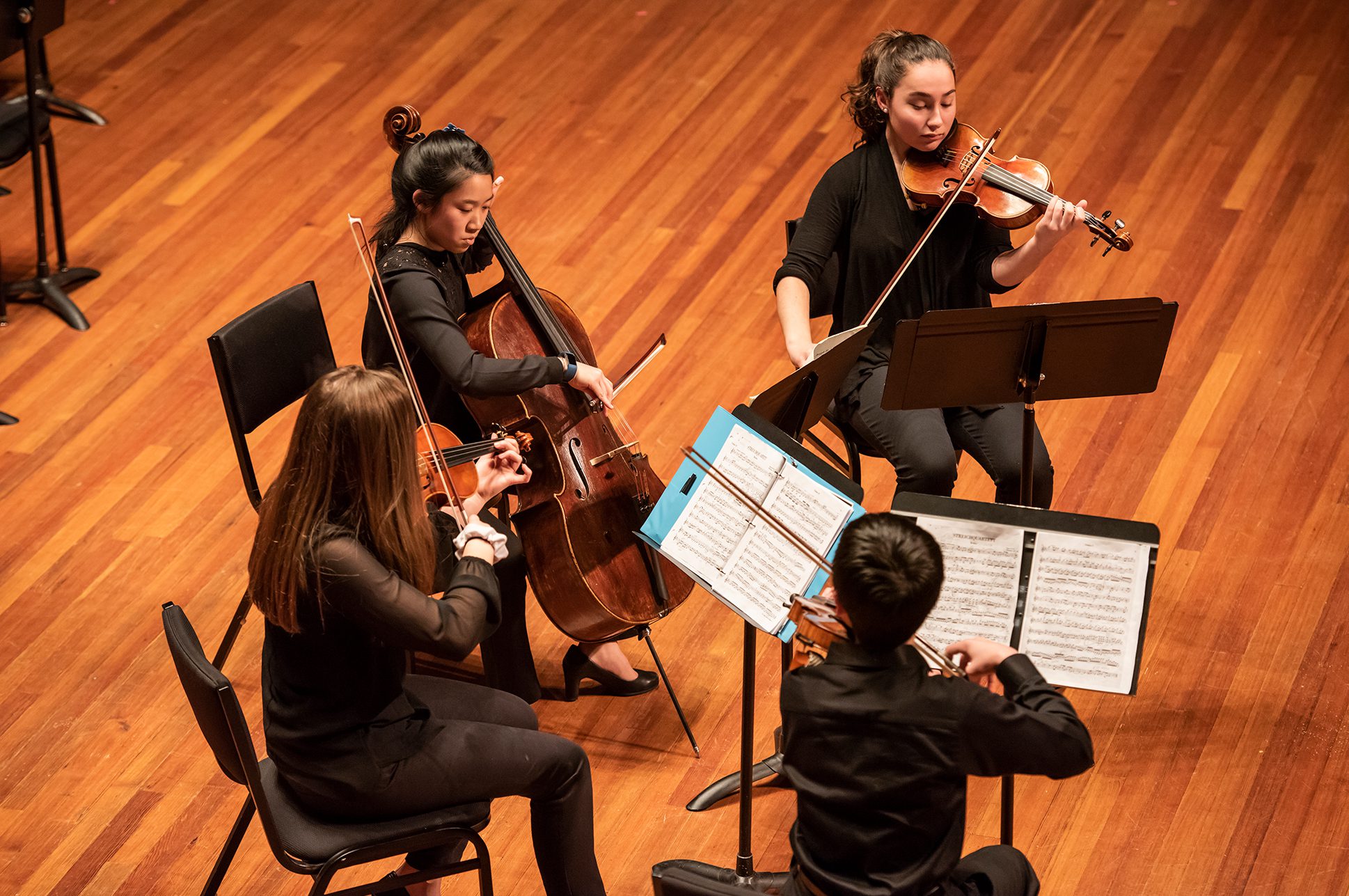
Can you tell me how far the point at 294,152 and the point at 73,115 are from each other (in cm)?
86

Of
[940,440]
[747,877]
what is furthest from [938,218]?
[747,877]

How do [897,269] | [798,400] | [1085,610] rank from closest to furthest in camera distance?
[1085,610] → [798,400] → [897,269]

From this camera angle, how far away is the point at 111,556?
11.5 ft

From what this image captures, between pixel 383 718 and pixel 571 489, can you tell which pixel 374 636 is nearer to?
pixel 383 718

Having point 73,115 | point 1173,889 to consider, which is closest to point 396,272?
point 1173,889

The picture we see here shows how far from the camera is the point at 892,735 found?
→ 1.82m

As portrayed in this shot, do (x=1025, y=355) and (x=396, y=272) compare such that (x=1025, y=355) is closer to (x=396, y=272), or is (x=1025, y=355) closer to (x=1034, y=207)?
(x=1034, y=207)

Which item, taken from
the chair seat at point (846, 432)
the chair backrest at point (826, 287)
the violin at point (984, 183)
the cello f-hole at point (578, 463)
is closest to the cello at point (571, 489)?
the cello f-hole at point (578, 463)

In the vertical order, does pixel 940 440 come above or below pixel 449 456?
above

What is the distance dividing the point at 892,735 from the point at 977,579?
43 cm

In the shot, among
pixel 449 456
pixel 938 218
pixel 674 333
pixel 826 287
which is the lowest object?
pixel 674 333

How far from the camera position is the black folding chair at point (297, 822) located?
2066mm

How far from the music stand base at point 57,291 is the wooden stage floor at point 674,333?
0.17 feet

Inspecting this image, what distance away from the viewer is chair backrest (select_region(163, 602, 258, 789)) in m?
2.02
